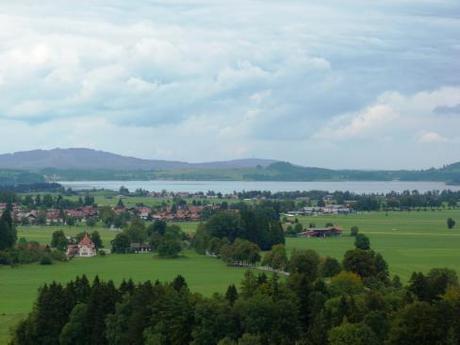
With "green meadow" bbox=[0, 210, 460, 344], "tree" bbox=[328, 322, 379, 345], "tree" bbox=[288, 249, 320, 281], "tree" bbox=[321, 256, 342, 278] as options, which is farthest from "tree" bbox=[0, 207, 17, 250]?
"tree" bbox=[328, 322, 379, 345]

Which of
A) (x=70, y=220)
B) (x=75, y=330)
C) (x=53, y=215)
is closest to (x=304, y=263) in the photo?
(x=75, y=330)

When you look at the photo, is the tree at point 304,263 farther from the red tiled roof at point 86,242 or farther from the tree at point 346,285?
the red tiled roof at point 86,242

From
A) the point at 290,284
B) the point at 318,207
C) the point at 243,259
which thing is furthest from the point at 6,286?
the point at 318,207

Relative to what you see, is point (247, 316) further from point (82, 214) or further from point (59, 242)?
point (82, 214)

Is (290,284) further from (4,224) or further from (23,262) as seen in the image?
(4,224)

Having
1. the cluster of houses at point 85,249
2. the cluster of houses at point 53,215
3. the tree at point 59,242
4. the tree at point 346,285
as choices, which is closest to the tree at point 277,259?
the tree at point 346,285

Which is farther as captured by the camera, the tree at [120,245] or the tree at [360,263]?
the tree at [120,245]
